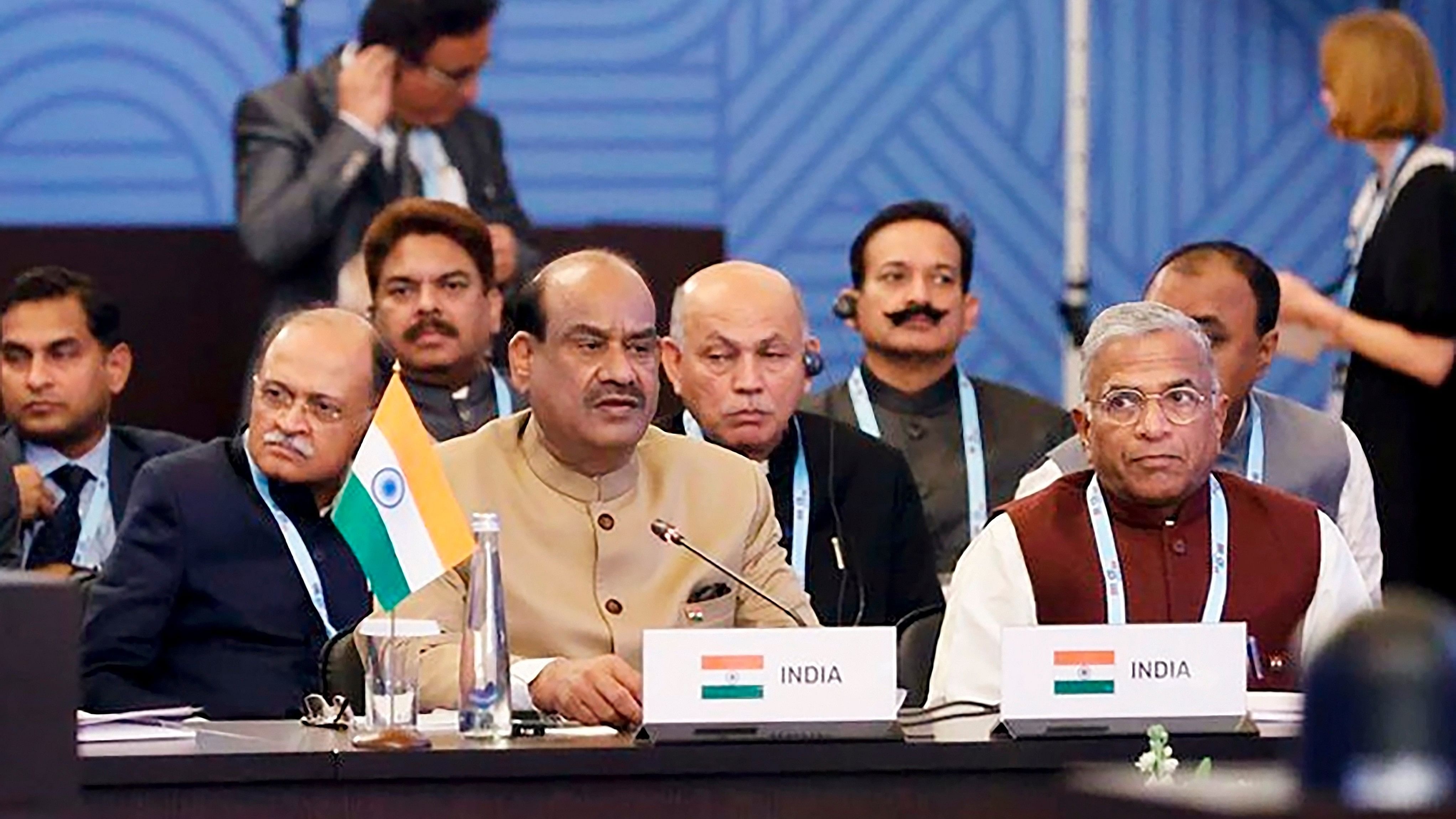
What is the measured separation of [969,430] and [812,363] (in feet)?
2.24

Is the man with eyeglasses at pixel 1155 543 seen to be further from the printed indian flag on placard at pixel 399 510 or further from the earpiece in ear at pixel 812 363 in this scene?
the earpiece in ear at pixel 812 363

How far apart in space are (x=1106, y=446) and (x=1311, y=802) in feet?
10.4

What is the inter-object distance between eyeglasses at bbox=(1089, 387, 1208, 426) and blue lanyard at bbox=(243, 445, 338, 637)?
1427mm

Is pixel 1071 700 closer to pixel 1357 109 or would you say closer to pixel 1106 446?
pixel 1106 446

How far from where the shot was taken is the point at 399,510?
4.06 metres

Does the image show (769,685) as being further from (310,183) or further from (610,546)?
(310,183)

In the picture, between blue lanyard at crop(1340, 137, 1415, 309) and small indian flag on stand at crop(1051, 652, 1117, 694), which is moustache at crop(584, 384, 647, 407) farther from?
blue lanyard at crop(1340, 137, 1415, 309)

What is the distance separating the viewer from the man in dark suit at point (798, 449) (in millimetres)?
5543

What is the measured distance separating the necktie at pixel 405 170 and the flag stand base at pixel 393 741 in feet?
11.7

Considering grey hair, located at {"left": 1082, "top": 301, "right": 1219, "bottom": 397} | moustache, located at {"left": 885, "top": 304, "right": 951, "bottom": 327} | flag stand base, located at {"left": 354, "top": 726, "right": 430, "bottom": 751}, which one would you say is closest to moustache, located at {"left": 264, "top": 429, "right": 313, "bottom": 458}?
flag stand base, located at {"left": 354, "top": 726, "right": 430, "bottom": 751}

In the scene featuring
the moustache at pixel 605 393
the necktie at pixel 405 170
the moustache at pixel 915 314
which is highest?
the necktie at pixel 405 170

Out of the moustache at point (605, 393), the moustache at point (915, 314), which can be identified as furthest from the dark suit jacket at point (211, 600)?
the moustache at point (915, 314)

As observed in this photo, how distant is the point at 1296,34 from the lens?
870 cm

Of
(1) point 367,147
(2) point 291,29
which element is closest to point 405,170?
(1) point 367,147
